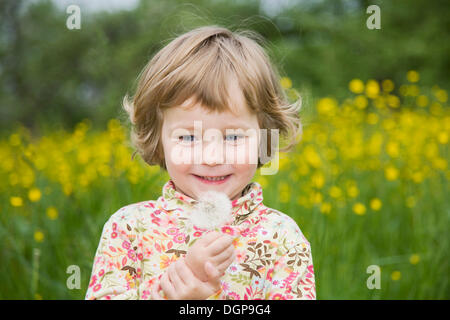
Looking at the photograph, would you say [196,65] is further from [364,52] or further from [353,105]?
[364,52]

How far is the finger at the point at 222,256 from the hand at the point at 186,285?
0.02m

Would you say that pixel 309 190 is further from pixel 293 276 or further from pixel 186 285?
pixel 186 285

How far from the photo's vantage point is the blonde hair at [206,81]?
110cm

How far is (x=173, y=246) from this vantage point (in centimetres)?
112

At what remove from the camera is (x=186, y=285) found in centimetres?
96

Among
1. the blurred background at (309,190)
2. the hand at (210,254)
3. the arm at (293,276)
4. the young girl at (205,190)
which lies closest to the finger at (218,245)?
the hand at (210,254)

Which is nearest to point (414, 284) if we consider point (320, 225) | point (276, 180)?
point (320, 225)

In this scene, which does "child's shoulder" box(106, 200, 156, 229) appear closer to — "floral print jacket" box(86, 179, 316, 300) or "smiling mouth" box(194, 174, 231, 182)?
"floral print jacket" box(86, 179, 316, 300)

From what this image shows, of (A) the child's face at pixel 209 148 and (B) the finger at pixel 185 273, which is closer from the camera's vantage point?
(B) the finger at pixel 185 273

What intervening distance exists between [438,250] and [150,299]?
168cm

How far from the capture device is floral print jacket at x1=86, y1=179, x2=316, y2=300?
1.10 m

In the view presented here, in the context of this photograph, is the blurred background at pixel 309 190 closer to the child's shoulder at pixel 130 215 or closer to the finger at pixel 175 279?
the child's shoulder at pixel 130 215

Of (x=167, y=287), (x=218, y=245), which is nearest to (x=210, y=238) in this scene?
(x=218, y=245)

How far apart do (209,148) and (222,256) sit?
9.7 inches
